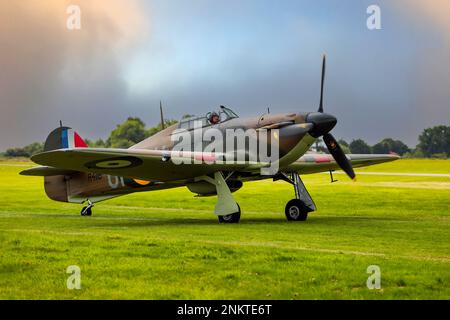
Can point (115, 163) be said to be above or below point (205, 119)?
below

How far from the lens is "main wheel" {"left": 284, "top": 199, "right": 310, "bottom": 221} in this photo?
2084 centimetres

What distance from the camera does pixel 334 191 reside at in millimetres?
38875

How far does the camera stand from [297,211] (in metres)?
20.9

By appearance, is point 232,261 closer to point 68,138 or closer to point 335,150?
point 335,150

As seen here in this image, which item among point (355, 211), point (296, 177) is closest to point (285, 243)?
point (296, 177)

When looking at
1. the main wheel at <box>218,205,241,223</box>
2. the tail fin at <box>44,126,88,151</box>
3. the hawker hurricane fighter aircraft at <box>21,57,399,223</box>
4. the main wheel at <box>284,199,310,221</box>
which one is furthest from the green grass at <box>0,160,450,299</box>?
the tail fin at <box>44,126,88,151</box>

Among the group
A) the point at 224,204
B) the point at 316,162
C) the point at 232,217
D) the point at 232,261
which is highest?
the point at 316,162

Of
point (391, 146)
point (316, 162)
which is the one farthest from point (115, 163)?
point (391, 146)

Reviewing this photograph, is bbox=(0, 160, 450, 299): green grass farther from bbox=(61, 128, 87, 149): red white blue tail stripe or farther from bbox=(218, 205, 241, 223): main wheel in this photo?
bbox=(61, 128, 87, 149): red white blue tail stripe

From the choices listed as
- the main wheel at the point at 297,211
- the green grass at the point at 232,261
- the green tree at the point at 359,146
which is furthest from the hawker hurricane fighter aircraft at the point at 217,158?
the green tree at the point at 359,146

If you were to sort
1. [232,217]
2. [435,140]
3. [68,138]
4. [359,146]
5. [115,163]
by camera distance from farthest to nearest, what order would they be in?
[435,140] < [359,146] < [68,138] < [232,217] < [115,163]

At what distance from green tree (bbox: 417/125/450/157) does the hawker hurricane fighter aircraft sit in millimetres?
123160

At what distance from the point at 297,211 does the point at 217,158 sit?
355 cm
